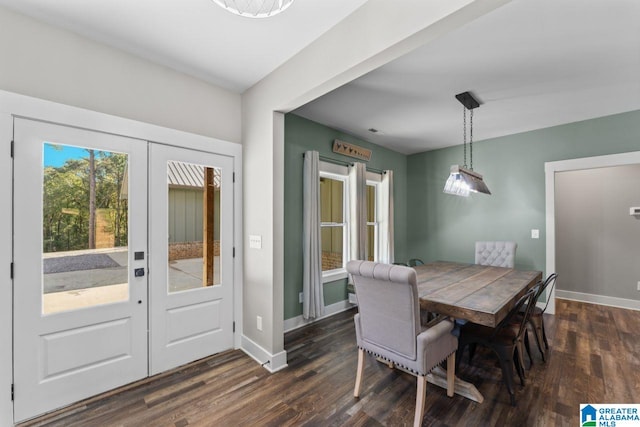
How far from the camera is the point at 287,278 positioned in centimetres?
342

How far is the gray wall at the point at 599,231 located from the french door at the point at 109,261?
5478mm

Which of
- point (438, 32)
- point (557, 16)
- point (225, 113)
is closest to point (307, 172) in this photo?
point (225, 113)

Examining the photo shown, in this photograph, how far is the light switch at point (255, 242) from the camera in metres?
2.69

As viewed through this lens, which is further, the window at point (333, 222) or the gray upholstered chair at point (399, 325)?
the window at point (333, 222)

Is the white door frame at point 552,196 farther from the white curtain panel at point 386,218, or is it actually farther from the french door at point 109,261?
the french door at point 109,261

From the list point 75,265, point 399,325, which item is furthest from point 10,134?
point 399,325

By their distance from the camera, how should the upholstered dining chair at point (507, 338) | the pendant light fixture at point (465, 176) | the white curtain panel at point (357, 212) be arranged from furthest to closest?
the white curtain panel at point (357, 212)
the pendant light fixture at point (465, 176)
the upholstered dining chair at point (507, 338)

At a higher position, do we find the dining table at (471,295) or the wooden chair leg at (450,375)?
the dining table at (471,295)

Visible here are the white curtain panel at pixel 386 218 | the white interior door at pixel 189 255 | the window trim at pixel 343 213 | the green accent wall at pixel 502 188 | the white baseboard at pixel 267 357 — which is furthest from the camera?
the white curtain panel at pixel 386 218

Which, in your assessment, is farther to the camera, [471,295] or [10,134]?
[471,295]

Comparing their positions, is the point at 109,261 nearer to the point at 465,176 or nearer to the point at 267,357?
the point at 267,357

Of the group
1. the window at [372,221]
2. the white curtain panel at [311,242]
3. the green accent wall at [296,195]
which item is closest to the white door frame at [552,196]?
the window at [372,221]

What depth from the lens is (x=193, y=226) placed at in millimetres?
2615

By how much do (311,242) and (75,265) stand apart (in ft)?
7.34
